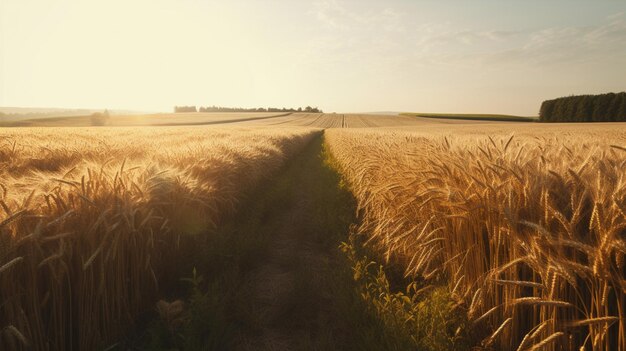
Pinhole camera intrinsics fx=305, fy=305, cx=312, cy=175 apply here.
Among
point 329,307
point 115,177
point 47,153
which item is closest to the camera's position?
point 115,177

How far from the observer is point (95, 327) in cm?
186

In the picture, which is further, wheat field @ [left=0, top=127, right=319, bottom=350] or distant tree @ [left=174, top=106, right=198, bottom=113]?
distant tree @ [left=174, top=106, right=198, bottom=113]

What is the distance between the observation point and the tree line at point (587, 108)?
5169cm

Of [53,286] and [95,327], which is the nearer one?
[53,286]

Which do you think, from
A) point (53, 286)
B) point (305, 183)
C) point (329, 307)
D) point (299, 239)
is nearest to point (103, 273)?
point (53, 286)

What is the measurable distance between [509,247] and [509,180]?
0.43 metres

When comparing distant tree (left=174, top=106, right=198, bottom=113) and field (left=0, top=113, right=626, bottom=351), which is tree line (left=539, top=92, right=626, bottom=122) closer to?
field (left=0, top=113, right=626, bottom=351)

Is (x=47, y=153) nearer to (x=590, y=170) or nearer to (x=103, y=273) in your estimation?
(x=103, y=273)

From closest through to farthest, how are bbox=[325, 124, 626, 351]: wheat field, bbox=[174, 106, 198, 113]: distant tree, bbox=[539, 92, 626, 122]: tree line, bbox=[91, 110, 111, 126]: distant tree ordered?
1. bbox=[325, 124, 626, 351]: wheat field
2. bbox=[91, 110, 111, 126]: distant tree
3. bbox=[539, 92, 626, 122]: tree line
4. bbox=[174, 106, 198, 113]: distant tree

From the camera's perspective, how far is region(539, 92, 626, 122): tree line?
A: 51688 mm

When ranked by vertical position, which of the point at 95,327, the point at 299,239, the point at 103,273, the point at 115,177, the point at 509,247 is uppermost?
the point at 115,177

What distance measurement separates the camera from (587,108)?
56438mm

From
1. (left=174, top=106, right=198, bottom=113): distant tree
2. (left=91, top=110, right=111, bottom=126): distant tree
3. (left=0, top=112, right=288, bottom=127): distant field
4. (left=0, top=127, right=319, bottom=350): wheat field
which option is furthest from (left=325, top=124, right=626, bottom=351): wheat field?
(left=174, top=106, right=198, bottom=113): distant tree

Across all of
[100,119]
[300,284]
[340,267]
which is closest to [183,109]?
[100,119]
